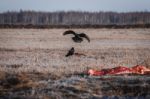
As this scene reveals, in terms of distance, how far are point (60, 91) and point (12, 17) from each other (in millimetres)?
97921

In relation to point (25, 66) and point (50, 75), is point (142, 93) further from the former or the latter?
point (25, 66)

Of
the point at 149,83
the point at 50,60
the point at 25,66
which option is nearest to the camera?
the point at 149,83

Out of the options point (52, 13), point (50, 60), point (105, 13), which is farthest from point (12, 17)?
point (50, 60)

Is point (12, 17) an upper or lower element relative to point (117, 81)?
upper

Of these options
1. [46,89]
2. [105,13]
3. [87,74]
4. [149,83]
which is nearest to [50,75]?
[87,74]

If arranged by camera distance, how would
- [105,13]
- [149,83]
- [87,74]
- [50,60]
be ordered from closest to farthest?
1. [149,83]
2. [87,74]
3. [50,60]
4. [105,13]

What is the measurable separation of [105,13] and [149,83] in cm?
9612

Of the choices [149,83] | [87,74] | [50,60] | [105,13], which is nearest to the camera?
[149,83]

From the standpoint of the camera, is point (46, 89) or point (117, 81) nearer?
point (46, 89)

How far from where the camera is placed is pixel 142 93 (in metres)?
11.7

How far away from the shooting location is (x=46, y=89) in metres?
12.1

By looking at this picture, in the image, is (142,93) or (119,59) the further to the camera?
(119,59)

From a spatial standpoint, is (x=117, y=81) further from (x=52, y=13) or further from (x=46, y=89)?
(x=52, y=13)

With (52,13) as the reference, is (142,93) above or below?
below
